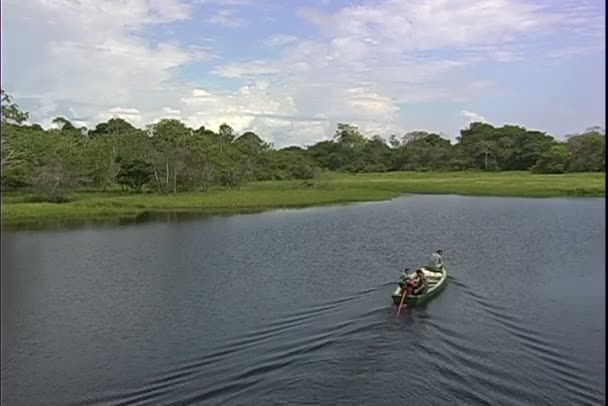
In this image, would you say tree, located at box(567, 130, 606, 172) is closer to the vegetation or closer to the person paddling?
the person paddling

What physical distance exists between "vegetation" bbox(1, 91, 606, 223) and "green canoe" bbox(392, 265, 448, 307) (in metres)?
13.2

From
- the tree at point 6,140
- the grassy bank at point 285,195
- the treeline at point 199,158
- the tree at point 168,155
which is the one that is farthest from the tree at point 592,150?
the tree at point 168,155

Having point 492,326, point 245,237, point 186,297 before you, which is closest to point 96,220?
point 245,237

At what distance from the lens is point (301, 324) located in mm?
16312

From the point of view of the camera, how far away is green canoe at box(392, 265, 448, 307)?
57.9 ft

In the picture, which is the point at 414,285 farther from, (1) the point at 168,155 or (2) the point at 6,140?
(1) the point at 168,155

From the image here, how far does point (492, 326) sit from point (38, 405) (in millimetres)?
10704

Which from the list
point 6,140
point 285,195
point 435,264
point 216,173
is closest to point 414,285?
point 435,264

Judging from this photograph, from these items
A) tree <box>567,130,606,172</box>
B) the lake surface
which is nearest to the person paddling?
the lake surface

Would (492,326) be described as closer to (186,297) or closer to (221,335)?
(221,335)

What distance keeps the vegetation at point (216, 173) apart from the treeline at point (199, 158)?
0.42 ft

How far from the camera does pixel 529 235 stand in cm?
3016

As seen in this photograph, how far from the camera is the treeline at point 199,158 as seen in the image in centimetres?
5041

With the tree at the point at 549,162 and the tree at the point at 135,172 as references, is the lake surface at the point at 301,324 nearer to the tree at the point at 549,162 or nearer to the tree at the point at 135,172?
the tree at the point at 135,172
